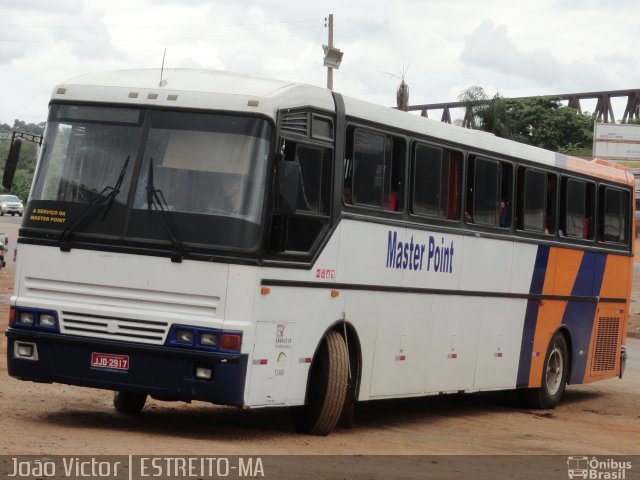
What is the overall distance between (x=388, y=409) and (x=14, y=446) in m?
7.10

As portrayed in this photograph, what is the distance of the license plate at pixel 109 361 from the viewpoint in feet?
37.1

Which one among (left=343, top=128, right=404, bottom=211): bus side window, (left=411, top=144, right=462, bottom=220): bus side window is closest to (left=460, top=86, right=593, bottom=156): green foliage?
(left=411, top=144, right=462, bottom=220): bus side window

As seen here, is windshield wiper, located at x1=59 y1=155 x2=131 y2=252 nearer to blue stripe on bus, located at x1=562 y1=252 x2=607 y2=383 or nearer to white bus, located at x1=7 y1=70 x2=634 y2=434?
white bus, located at x1=7 y1=70 x2=634 y2=434

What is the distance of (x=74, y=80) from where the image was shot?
12.3 m

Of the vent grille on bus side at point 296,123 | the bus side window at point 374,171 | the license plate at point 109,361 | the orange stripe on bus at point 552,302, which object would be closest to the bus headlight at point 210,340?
the license plate at point 109,361

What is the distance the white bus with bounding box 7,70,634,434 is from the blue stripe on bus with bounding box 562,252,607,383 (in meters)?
4.47

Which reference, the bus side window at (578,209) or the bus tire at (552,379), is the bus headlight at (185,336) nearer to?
the bus tire at (552,379)

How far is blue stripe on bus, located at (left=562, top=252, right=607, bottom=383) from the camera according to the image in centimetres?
1845

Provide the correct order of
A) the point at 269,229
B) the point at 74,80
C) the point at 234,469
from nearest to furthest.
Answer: the point at 234,469
the point at 269,229
the point at 74,80

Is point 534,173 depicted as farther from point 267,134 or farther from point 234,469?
point 234,469

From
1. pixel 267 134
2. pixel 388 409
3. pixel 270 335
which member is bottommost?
pixel 388 409

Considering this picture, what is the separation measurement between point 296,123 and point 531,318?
6.29m

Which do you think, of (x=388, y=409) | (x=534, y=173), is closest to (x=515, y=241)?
(x=534, y=173)

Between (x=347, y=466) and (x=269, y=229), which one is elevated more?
(x=269, y=229)
